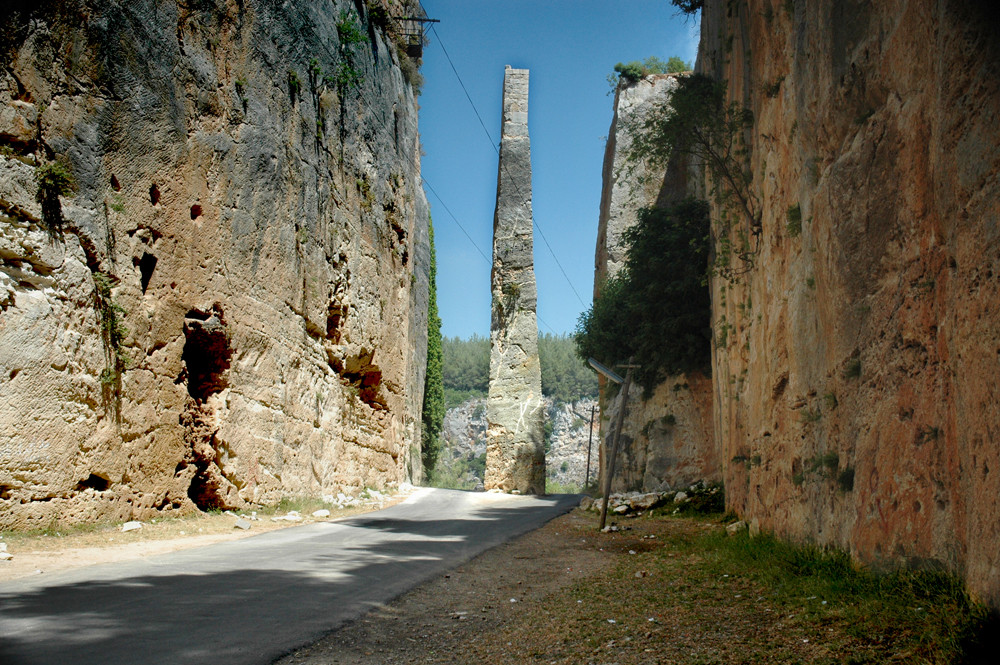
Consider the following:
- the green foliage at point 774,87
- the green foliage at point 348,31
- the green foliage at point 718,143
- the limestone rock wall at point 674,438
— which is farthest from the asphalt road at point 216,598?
the green foliage at point 348,31

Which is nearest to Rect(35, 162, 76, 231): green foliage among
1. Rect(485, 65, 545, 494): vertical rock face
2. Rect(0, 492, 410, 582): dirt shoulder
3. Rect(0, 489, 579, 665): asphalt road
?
Rect(0, 492, 410, 582): dirt shoulder

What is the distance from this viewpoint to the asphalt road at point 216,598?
4035 mm

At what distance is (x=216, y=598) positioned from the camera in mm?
5488

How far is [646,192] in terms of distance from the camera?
80.1 ft

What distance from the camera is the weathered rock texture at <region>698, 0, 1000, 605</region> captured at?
3.98m

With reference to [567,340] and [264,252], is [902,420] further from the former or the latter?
[567,340]

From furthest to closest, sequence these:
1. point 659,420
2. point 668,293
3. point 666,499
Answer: point 659,420 → point 668,293 → point 666,499

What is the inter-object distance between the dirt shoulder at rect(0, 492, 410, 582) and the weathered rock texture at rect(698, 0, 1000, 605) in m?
7.58

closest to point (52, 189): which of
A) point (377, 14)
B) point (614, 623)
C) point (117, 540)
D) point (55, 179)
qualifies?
point (55, 179)

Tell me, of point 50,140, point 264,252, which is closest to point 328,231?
point 264,252

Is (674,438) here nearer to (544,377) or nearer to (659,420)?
(659,420)

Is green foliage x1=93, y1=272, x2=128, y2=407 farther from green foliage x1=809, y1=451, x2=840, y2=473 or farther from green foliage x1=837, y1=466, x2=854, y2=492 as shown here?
green foliage x1=837, y1=466, x2=854, y2=492

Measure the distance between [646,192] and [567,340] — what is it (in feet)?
278

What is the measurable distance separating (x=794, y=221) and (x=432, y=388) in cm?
2777
